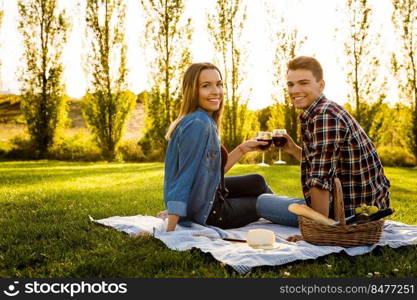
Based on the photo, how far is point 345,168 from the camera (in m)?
3.99

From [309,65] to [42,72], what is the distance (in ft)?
55.2

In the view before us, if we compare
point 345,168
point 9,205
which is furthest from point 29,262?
point 9,205

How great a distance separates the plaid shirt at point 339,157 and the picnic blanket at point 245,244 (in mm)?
394

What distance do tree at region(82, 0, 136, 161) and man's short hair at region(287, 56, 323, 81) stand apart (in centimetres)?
1538

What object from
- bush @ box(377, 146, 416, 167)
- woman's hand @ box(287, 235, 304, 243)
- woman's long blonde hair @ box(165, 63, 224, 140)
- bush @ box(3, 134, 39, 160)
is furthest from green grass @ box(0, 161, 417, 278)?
bush @ box(3, 134, 39, 160)

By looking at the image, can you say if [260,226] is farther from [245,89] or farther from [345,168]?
[245,89]

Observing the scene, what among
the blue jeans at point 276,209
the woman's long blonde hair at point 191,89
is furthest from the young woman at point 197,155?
the blue jeans at point 276,209

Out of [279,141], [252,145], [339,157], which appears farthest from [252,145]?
[339,157]

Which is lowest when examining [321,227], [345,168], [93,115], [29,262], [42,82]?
[29,262]

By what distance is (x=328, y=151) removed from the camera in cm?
380

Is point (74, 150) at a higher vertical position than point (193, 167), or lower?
lower

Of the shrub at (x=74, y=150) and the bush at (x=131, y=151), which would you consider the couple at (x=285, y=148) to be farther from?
the shrub at (x=74, y=150)

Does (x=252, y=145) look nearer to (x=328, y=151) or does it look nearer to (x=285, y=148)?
(x=285, y=148)

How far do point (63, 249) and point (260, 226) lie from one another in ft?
6.85
